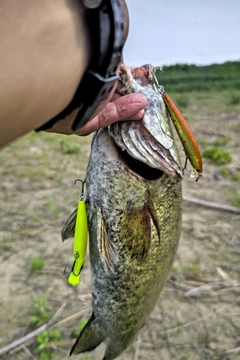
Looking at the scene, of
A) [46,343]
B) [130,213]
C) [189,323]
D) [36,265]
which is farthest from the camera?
[36,265]

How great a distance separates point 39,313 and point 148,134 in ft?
4.34

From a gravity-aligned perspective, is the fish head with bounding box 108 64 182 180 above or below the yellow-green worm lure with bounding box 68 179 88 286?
above

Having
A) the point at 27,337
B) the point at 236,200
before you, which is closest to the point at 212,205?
the point at 236,200

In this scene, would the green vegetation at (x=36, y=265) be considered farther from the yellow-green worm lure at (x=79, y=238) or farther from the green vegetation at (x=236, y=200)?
the green vegetation at (x=236, y=200)

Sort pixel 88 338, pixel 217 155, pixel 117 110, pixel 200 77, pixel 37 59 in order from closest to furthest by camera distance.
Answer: pixel 37 59, pixel 117 110, pixel 88 338, pixel 217 155, pixel 200 77

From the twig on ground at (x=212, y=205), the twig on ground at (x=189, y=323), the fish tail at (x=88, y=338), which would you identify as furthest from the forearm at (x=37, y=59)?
the twig on ground at (x=212, y=205)

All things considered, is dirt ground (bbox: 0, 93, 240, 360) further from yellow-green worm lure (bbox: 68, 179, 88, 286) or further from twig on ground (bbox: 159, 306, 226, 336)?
yellow-green worm lure (bbox: 68, 179, 88, 286)

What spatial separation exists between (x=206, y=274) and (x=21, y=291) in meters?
0.99

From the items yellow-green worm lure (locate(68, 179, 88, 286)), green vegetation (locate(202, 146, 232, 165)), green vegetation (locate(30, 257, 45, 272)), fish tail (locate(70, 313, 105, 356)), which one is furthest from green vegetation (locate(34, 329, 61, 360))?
green vegetation (locate(202, 146, 232, 165))

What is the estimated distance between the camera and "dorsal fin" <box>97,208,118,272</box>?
48.4 inches

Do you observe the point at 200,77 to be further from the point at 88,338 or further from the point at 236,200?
the point at 88,338

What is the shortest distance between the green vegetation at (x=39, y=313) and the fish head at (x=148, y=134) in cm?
123

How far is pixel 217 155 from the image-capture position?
3.35 m

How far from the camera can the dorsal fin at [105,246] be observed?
4.04 ft
